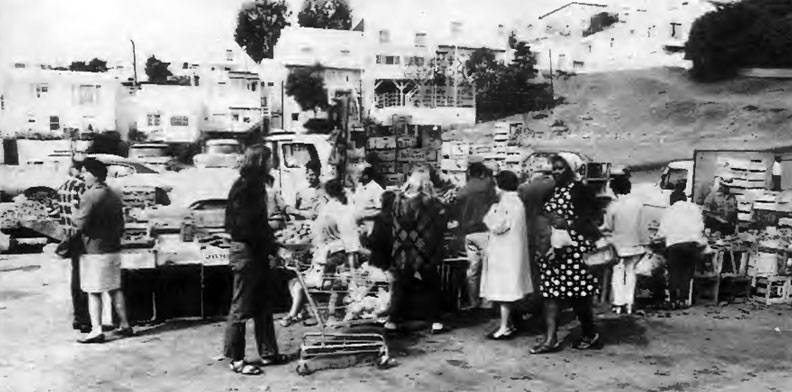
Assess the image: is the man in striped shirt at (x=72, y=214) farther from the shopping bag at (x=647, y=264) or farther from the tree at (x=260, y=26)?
the shopping bag at (x=647, y=264)

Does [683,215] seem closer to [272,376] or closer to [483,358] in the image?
[483,358]

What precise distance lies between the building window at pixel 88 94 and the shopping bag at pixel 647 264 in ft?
13.9

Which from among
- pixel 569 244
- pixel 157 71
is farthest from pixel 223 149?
pixel 569 244

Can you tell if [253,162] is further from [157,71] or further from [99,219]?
[157,71]

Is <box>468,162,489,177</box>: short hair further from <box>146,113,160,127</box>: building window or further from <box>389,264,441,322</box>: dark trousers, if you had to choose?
<box>146,113,160,127</box>: building window

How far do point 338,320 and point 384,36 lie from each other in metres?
2.07

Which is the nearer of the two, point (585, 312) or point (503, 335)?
point (585, 312)

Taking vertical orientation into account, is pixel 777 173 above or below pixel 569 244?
above

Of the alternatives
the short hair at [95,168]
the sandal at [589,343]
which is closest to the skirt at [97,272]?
the short hair at [95,168]

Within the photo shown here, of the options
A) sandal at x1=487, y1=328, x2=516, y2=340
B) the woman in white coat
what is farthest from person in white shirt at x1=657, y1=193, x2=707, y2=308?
sandal at x1=487, y1=328, x2=516, y2=340

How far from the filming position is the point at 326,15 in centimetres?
570

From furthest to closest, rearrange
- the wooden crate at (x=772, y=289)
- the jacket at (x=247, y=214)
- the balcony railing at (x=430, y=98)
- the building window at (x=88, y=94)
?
1. the wooden crate at (x=772, y=289)
2. the balcony railing at (x=430, y=98)
3. the building window at (x=88, y=94)
4. the jacket at (x=247, y=214)

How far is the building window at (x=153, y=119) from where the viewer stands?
18.0ft

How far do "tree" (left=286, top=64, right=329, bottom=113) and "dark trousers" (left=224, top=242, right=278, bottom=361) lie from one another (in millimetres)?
1442
